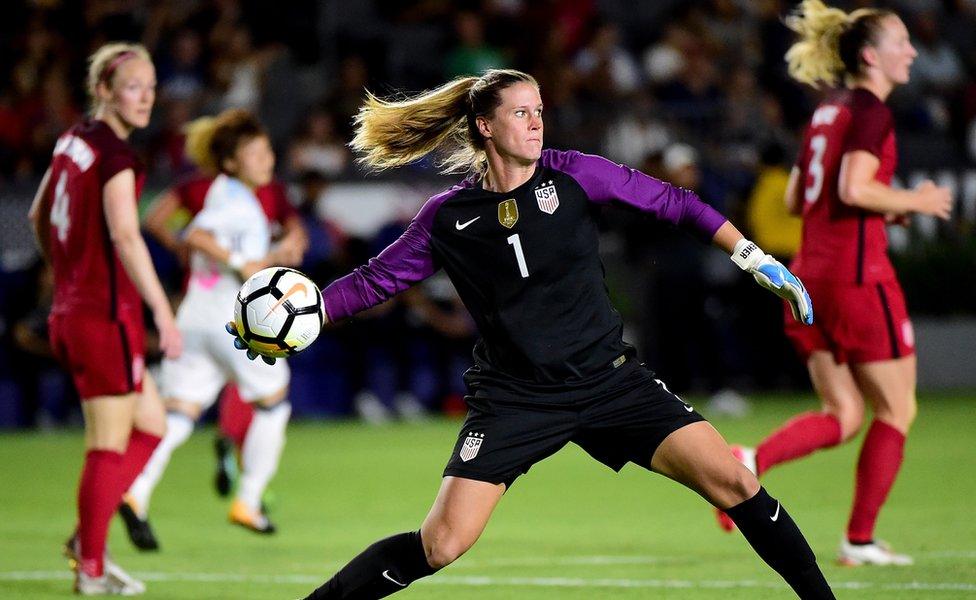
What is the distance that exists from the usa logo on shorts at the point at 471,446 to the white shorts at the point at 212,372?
139 inches

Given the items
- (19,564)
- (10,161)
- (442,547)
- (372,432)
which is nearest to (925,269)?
(372,432)

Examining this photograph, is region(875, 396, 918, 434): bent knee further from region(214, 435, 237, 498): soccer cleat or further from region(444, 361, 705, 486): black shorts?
region(214, 435, 237, 498): soccer cleat

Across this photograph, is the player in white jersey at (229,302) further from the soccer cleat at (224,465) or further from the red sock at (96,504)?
the red sock at (96,504)

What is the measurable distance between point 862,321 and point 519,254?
7.74ft

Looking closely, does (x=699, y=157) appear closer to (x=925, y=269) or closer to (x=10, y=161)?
(x=925, y=269)

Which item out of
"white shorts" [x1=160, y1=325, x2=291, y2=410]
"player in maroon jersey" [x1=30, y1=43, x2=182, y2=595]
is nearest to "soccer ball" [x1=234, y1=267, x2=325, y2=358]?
"player in maroon jersey" [x1=30, y1=43, x2=182, y2=595]

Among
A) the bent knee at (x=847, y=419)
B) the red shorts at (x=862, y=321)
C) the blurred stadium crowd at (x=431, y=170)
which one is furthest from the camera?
the blurred stadium crowd at (x=431, y=170)

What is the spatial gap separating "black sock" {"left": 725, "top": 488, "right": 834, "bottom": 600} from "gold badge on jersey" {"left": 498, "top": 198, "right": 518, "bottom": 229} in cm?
122

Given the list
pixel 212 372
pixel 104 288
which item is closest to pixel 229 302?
pixel 212 372

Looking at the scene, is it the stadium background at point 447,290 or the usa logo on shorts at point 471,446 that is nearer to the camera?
the usa logo on shorts at point 471,446

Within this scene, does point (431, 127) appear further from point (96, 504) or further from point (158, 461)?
point (158, 461)

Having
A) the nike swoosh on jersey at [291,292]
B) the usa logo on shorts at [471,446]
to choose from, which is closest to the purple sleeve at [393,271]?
the nike swoosh on jersey at [291,292]

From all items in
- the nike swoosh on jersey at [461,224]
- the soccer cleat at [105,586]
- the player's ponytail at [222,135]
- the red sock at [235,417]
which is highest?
the player's ponytail at [222,135]

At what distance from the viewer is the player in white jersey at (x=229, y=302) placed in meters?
8.66
